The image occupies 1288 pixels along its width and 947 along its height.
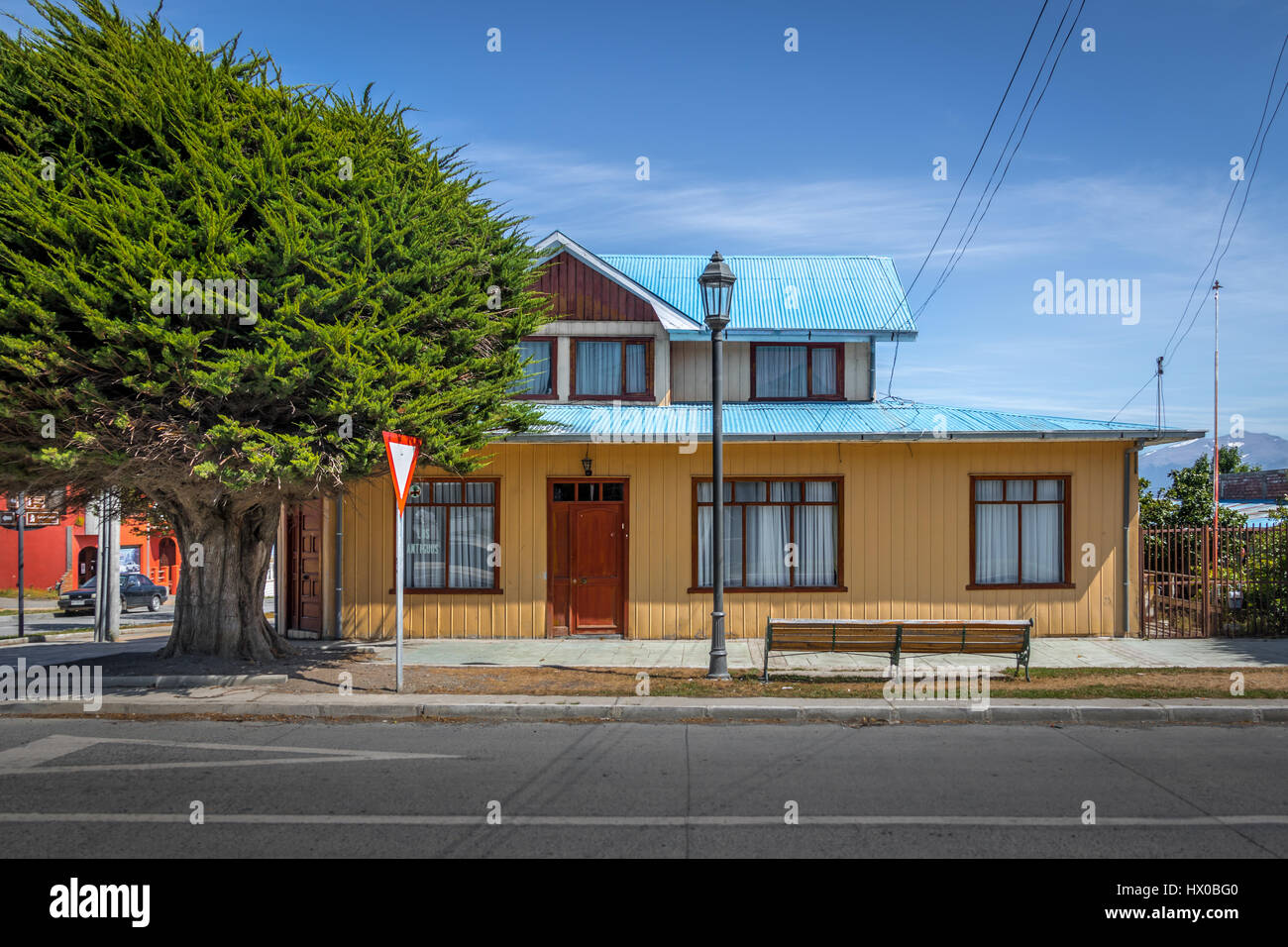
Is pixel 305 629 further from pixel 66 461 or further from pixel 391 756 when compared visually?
pixel 391 756

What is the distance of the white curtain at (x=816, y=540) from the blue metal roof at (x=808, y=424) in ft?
5.17

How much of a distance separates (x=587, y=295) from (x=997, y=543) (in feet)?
28.4

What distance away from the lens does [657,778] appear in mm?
7367

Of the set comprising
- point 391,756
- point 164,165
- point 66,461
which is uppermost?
point 164,165

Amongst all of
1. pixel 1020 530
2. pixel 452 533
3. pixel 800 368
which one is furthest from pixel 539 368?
pixel 1020 530

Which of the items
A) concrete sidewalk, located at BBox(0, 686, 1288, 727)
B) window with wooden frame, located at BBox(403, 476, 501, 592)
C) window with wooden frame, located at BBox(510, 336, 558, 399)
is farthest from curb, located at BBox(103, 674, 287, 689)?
window with wooden frame, located at BBox(510, 336, 558, 399)

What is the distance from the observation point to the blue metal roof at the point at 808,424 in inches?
579

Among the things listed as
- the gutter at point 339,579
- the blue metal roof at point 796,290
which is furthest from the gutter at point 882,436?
the gutter at point 339,579

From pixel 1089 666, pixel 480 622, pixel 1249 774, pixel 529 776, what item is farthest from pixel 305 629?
pixel 1249 774

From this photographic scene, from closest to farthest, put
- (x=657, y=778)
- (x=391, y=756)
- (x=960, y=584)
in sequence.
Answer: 1. (x=657, y=778)
2. (x=391, y=756)
3. (x=960, y=584)

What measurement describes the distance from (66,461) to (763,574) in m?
10.5

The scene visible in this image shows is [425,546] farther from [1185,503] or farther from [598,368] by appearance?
[1185,503]

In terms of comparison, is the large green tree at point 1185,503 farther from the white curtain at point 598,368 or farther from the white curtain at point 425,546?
the white curtain at point 425,546

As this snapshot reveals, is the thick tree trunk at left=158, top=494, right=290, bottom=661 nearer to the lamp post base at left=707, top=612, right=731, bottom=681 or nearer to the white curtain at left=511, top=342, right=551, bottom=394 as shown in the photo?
the white curtain at left=511, top=342, right=551, bottom=394
